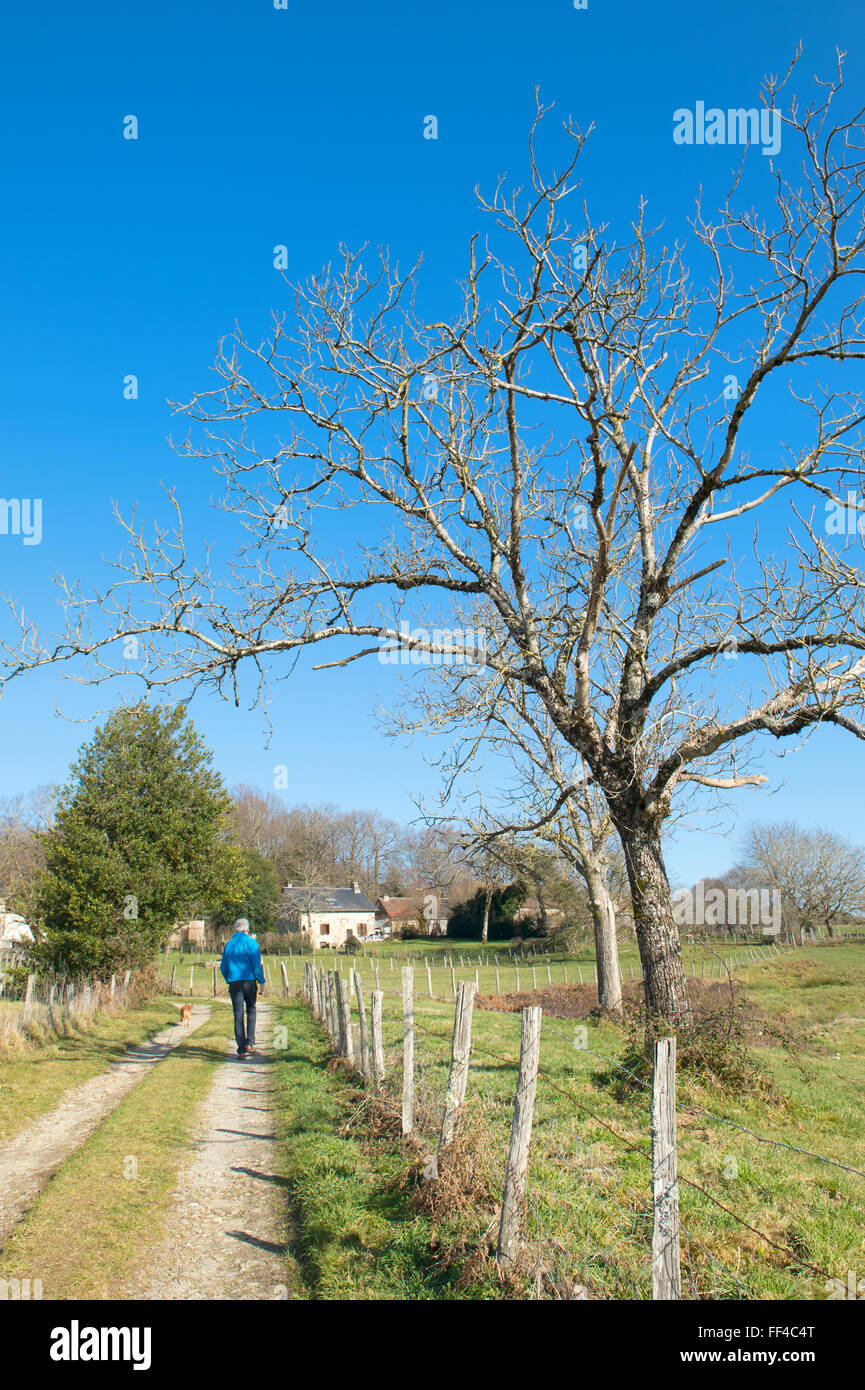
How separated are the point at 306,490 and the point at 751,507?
204 inches

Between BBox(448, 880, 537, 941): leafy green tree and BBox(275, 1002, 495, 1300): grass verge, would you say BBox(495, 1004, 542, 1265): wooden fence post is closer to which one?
BBox(275, 1002, 495, 1300): grass verge

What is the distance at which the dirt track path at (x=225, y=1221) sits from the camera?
4.84 meters

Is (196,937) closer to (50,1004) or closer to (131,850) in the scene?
(131,850)

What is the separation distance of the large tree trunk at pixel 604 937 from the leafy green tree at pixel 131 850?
11.0 metres

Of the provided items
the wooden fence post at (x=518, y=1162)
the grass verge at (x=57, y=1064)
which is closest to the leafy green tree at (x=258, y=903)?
the grass verge at (x=57, y=1064)

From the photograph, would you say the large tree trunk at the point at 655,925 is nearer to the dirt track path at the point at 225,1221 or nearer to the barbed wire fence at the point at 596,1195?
the barbed wire fence at the point at 596,1195

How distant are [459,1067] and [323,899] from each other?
6895cm

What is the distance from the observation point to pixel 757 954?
51.3 metres

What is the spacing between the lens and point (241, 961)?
12609 mm

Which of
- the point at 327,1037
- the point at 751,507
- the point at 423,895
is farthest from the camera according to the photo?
the point at 423,895

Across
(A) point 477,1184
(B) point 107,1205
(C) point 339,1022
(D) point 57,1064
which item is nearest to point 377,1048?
(B) point 107,1205

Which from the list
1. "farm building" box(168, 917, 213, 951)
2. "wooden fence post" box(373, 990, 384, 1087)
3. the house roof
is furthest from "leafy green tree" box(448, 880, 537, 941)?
"wooden fence post" box(373, 990, 384, 1087)
